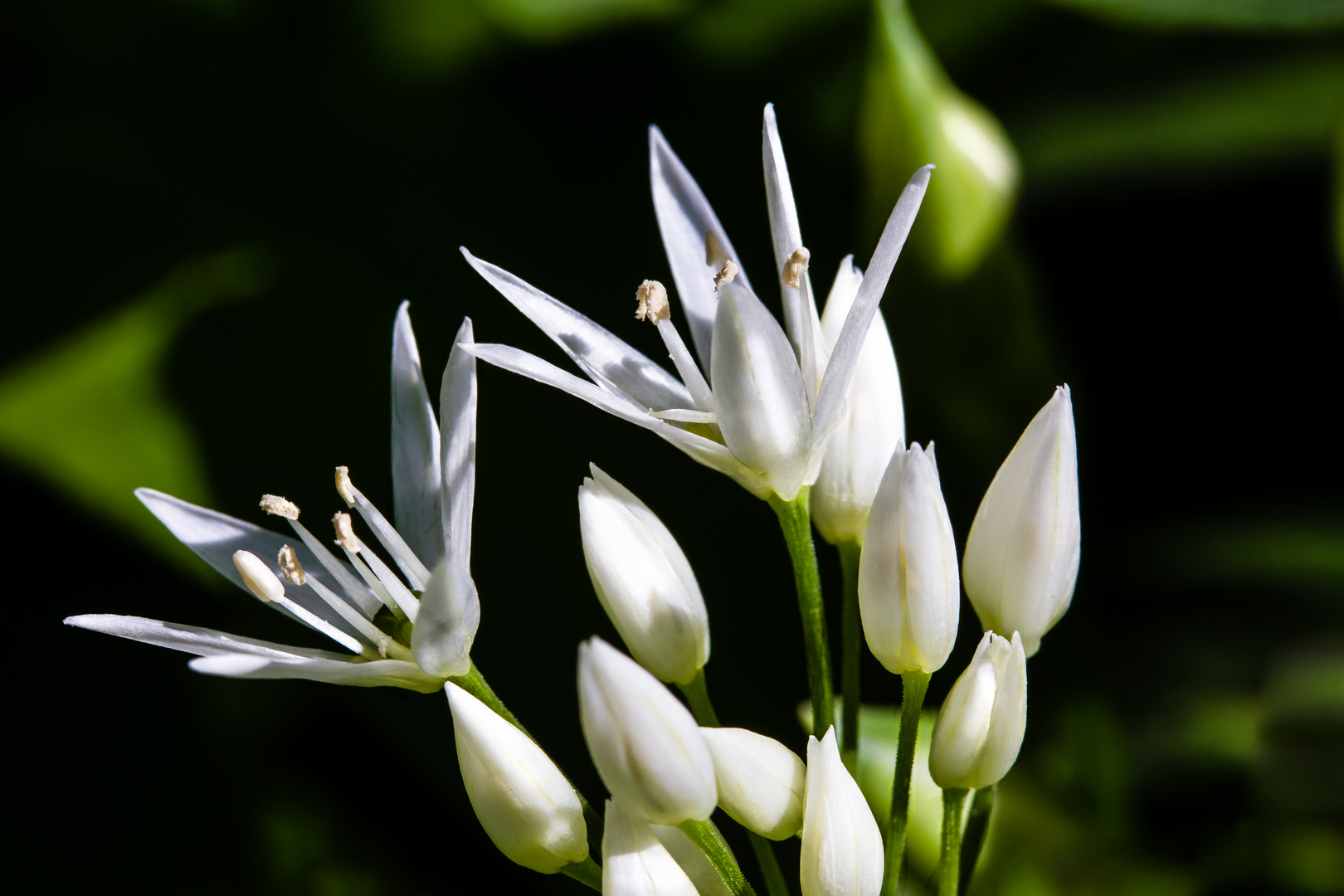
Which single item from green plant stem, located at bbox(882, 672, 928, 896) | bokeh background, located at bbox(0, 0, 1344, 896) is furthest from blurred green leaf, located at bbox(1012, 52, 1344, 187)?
green plant stem, located at bbox(882, 672, 928, 896)

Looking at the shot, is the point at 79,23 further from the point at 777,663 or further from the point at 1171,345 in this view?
the point at 1171,345

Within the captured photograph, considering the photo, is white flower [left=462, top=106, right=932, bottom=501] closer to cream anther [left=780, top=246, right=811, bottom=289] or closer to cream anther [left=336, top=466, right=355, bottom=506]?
cream anther [left=780, top=246, right=811, bottom=289]

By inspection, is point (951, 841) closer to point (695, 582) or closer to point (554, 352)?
point (695, 582)

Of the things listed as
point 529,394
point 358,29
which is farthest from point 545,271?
point 358,29

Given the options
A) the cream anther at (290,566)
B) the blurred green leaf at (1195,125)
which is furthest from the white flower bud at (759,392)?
the blurred green leaf at (1195,125)

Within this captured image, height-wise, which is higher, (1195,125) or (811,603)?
(1195,125)

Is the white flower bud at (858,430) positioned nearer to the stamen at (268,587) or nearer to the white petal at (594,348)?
the white petal at (594,348)

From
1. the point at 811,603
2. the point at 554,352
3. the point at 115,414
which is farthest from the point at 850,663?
the point at 115,414
